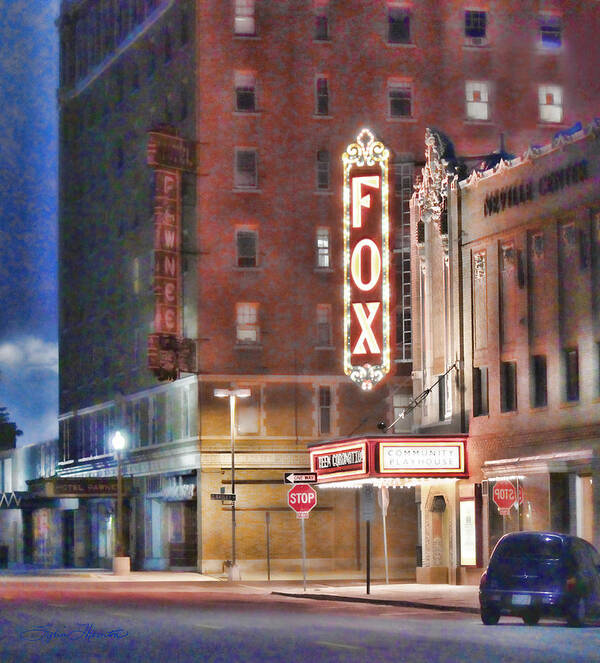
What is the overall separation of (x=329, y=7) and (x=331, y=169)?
24.4 ft

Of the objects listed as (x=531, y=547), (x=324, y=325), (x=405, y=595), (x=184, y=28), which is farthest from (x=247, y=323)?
(x=531, y=547)

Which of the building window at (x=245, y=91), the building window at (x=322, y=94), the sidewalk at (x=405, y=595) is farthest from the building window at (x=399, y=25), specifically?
the sidewalk at (x=405, y=595)

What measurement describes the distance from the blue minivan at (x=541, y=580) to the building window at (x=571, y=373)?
1370 centimetres

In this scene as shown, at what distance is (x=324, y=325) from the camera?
70.0m

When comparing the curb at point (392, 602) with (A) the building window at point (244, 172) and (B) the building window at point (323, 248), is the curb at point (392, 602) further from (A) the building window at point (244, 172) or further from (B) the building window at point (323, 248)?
(A) the building window at point (244, 172)

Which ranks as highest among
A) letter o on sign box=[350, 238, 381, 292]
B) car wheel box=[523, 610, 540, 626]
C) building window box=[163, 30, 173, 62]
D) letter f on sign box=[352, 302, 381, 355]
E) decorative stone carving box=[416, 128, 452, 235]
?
building window box=[163, 30, 173, 62]

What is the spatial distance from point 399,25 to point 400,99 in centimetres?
350

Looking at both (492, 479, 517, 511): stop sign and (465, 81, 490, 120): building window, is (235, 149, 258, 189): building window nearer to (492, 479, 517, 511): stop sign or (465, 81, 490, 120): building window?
(465, 81, 490, 120): building window

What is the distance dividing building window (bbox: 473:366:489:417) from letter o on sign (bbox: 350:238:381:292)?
860cm

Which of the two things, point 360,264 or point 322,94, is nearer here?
point 360,264

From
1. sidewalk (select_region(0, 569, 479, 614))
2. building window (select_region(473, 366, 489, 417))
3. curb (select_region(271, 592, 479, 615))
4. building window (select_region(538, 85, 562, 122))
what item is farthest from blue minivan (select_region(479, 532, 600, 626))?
building window (select_region(538, 85, 562, 122))

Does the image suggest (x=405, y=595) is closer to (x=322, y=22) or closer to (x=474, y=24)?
(x=322, y=22)
